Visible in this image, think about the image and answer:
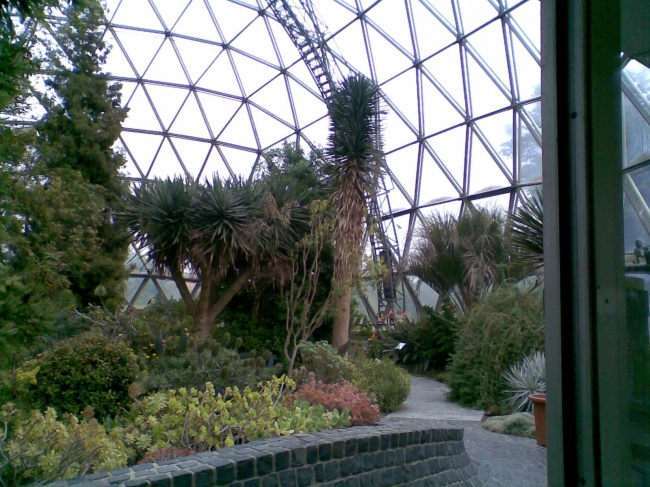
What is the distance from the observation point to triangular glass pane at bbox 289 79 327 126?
21125 mm

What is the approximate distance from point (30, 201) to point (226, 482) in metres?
7.22

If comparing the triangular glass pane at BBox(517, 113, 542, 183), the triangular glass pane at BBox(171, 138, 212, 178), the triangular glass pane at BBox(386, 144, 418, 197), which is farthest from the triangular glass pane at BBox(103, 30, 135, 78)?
the triangular glass pane at BBox(517, 113, 542, 183)

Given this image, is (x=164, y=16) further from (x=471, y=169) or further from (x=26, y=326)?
(x=26, y=326)

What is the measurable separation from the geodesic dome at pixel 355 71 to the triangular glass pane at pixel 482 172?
0.12 feet

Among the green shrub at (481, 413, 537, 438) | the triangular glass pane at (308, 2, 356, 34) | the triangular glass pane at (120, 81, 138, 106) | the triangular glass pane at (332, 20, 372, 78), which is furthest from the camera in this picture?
the triangular glass pane at (120, 81, 138, 106)

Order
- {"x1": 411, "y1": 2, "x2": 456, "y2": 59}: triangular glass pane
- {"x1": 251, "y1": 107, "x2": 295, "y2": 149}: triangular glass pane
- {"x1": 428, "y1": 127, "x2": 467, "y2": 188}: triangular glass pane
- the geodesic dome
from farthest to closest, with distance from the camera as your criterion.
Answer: {"x1": 251, "y1": 107, "x2": 295, "y2": 149}: triangular glass pane, {"x1": 428, "y1": 127, "x2": 467, "y2": 188}: triangular glass pane, {"x1": 411, "y1": 2, "x2": 456, "y2": 59}: triangular glass pane, the geodesic dome

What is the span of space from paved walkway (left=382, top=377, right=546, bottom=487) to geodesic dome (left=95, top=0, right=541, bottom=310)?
648 centimetres

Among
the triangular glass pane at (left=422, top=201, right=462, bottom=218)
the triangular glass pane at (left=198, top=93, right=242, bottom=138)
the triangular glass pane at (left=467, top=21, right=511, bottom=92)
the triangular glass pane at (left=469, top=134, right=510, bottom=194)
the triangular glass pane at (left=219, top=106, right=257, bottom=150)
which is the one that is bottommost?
the triangular glass pane at (left=422, top=201, right=462, bottom=218)

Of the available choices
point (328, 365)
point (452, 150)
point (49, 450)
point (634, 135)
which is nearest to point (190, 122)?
point (452, 150)

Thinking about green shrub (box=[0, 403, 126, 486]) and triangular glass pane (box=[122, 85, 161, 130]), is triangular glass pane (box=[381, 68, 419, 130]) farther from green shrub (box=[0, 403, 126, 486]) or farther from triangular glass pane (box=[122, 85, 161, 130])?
green shrub (box=[0, 403, 126, 486])

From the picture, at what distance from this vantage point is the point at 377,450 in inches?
209

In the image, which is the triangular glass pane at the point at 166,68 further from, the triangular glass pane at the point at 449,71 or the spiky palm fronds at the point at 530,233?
the spiky palm fronds at the point at 530,233

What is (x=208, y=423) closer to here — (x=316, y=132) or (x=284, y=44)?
(x=316, y=132)

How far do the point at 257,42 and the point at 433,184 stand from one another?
8.64m
